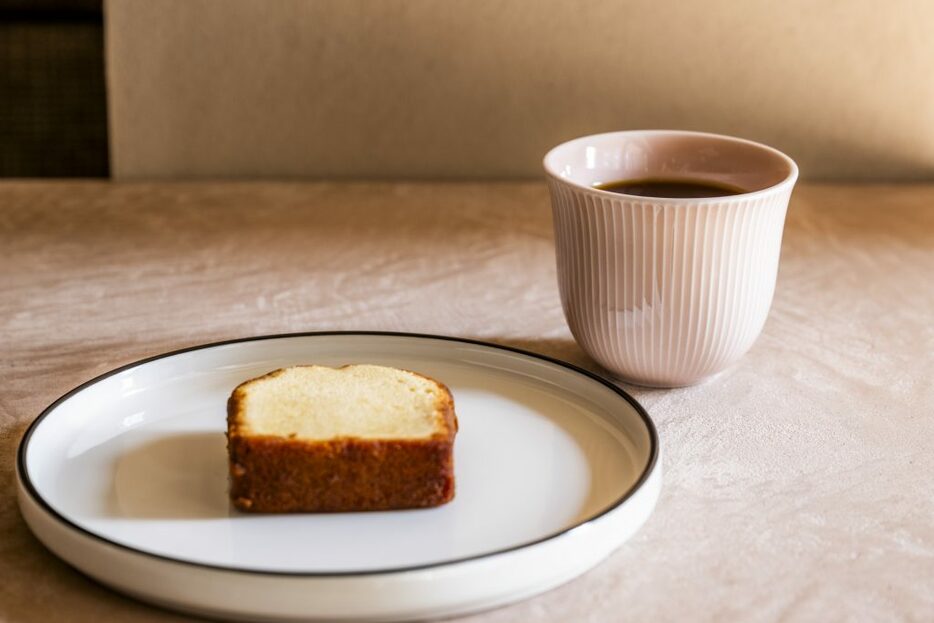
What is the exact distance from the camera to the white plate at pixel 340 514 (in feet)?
1.34

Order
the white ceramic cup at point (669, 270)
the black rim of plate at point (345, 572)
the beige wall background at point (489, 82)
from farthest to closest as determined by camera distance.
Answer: the beige wall background at point (489, 82)
the white ceramic cup at point (669, 270)
the black rim of plate at point (345, 572)

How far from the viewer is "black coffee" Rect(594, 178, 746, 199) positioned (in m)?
0.66

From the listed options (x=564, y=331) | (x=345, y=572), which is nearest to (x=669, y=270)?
(x=564, y=331)

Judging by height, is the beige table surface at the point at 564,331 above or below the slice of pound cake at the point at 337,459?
below

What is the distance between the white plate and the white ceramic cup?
0.16ft

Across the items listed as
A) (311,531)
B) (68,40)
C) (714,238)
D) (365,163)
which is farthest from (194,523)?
(68,40)

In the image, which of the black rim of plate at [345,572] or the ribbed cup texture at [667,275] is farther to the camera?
the ribbed cup texture at [667,275]

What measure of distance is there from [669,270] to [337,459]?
0.75 feet

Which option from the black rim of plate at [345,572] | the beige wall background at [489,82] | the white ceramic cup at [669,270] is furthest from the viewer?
the beige wall background at [489,82]

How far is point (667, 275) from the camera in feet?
1.96

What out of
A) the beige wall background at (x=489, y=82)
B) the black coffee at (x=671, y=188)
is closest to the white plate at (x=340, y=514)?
the black coffee at (x=671, y=188)

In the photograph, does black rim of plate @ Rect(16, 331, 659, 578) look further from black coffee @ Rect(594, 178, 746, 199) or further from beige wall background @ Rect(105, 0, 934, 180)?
beige wall background @ Rect(105, 0, 934, 180)

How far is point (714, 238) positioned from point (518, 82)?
0.59 meters

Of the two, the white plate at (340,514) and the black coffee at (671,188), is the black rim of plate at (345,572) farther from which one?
the black coffee at (671,188)
